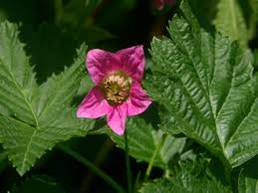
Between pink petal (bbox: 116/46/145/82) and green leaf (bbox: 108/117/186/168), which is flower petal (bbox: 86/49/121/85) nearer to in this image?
pink petal (bbox: 116/46/145/82)

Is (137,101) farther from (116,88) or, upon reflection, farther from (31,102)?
(31,102)

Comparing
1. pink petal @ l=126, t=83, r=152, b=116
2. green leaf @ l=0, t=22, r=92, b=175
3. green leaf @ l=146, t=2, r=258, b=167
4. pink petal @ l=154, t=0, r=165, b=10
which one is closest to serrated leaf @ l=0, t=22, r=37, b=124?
green leaf @ l=0, t=22, r=92, b=175

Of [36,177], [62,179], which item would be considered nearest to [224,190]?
[36,177]

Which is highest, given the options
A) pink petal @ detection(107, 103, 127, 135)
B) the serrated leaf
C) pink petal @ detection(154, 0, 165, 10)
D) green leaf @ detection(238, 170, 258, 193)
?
the serrated leaf

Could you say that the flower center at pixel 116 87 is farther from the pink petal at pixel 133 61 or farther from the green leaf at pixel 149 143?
the green leaf at pixel 149 143

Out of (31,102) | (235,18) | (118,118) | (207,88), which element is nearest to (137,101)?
(118,118)

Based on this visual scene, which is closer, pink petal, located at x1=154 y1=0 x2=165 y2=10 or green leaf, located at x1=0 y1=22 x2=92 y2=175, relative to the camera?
green leaf, located at x1=0 y1=22 x2=92 y2=175

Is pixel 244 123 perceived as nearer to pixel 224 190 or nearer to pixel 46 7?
pixel 224 190
